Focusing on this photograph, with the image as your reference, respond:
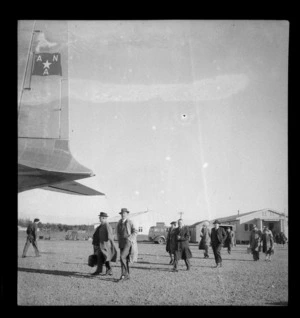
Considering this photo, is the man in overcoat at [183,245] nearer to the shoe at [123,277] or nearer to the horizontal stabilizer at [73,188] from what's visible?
the shoe at [123,277]

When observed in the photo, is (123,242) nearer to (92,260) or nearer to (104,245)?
(104,245)

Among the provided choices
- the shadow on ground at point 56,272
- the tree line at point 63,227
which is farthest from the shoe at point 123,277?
the tree line at point 63,227

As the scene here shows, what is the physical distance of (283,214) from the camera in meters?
7.31

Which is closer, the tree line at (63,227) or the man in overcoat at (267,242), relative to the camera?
the tree line at (63,227)

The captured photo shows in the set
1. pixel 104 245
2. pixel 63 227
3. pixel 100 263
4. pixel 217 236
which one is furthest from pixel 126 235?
pixel 217 236

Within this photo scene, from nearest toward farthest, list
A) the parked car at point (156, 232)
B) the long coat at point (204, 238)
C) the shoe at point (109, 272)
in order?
the shoe at point (109, 272)
the parked car at point (156, 232)
the long coat at point (204, 238)

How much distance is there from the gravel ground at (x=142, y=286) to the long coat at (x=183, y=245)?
1.39 ft

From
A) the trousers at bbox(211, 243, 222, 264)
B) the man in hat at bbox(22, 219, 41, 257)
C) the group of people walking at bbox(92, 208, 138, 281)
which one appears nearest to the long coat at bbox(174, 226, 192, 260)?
the trousers at bbox(211, 243, 222, 264)

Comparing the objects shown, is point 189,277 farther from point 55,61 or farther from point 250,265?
point 55,61

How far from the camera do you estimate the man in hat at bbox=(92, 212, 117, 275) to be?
301 inches

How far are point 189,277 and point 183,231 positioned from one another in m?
1.15

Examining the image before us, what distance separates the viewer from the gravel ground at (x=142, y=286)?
6645 millimetres
